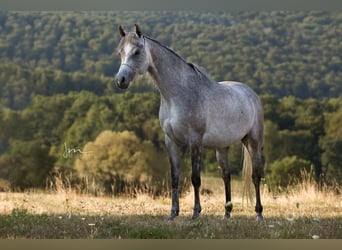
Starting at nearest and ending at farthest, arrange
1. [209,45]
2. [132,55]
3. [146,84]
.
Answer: [132,55] < [146,84] < [209,45]

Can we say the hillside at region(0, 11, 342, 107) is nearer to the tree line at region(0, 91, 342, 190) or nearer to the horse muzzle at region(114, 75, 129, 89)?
the tree line at region(0, 91, 342, 190)

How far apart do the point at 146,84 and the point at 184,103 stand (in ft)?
81.8

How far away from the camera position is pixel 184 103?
22.2ft

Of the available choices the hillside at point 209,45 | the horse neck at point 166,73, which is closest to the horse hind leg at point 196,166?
the horse neck at point 166,73

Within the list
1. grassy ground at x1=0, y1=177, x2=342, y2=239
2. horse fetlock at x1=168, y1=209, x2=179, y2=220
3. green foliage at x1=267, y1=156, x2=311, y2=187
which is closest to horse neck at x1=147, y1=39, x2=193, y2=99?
horse fetlock at x1=168, y1=209, x2=179, y2=220

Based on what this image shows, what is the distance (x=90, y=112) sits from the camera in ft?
107

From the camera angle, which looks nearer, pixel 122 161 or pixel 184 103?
pixel 184 103

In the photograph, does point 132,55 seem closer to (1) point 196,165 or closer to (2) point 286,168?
(1) point 196,165

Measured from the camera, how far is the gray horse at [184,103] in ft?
21.5

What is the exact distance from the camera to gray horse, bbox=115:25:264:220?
657 centimetres

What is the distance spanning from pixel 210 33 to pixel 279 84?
677 cm

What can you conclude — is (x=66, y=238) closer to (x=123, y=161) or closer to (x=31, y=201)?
(x=31, y=201)

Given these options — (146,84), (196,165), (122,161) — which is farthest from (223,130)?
(146,84)

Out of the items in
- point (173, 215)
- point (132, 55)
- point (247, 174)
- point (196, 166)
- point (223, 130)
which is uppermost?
point (132, 55)
